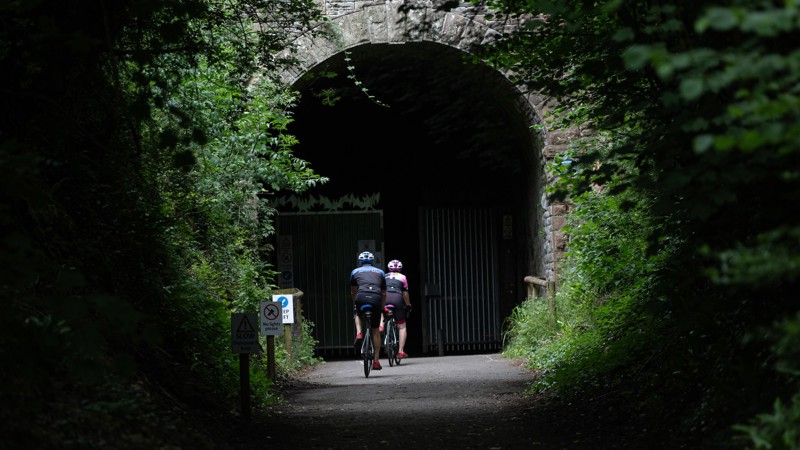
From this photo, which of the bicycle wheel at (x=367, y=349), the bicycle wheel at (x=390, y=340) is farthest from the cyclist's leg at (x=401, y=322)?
the bicycle wheel at (x=367, y=349)

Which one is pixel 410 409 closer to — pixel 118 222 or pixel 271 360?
pixel 271 360

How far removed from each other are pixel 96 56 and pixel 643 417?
150 inches

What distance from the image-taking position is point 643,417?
6.01m

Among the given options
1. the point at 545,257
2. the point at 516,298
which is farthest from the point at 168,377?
the point at 516,298

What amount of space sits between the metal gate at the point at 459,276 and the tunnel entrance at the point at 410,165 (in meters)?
0.04

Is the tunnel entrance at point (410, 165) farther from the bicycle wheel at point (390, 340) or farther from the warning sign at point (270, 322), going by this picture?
the warning sign at point (270, 322)

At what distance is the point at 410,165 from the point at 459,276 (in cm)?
241

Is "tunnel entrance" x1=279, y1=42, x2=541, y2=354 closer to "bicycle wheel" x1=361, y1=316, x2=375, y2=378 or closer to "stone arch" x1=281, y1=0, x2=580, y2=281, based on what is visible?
"stone arch" x1=281, y1=0, x2=580, y2=281

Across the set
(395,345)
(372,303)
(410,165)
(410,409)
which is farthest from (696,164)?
(410,165)

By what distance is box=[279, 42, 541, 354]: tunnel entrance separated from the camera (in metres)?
13.6

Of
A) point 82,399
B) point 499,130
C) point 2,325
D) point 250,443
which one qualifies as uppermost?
point 499,130

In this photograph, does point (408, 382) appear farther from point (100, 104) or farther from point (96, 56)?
point (96, 56)

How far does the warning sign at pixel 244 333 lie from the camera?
7152mm

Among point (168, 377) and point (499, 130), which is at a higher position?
point (499, 130)
